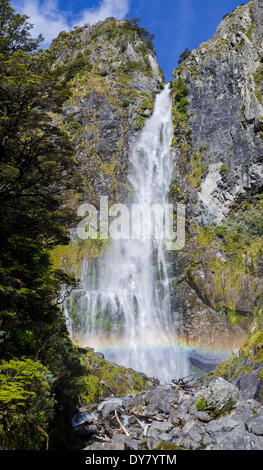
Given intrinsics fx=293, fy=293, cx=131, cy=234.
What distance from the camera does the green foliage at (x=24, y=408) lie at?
16.8 ft

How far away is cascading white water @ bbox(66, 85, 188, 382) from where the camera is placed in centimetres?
2069

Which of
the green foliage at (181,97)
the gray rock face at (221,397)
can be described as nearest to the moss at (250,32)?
the green foliage at (181,97)

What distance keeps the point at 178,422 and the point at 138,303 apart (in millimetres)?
14636

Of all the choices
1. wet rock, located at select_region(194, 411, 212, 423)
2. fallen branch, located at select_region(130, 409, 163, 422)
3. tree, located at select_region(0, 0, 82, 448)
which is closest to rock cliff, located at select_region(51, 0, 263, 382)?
wet rock, located at select_region(194, 411, 212, 423)

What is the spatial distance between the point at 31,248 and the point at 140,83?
41.2 metres

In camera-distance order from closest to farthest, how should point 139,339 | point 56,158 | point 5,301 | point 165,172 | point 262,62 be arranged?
1. point 5,301
2. point 56,158
3. point 139,339
4. point 262,62
5. point 165,172

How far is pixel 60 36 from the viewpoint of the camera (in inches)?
2143

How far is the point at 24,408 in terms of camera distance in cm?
544

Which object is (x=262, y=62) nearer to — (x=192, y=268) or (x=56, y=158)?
(x=192, y=268)

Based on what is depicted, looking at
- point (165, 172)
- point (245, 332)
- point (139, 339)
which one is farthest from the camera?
point (165, 172)

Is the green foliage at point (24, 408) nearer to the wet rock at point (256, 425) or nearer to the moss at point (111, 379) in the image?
the wet rock at point (256, 425)

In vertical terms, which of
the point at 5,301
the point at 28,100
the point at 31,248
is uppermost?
the point at 28,100

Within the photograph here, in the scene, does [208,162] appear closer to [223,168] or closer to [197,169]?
[197,169]

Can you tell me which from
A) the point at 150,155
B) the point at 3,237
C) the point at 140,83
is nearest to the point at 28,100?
the point at 3,237
